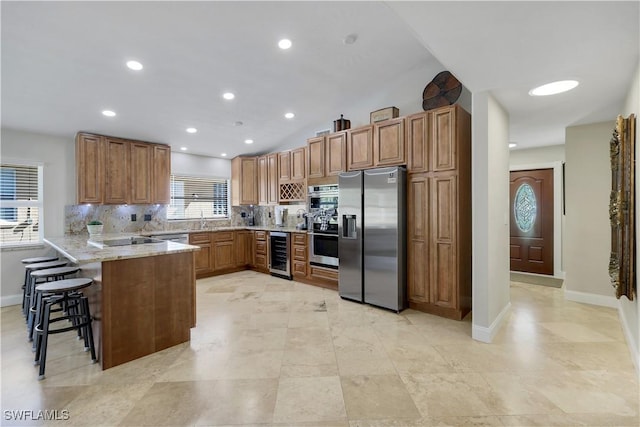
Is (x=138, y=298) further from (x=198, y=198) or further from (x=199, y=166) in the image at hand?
(x=199, y=166)

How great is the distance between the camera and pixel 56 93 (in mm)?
3344

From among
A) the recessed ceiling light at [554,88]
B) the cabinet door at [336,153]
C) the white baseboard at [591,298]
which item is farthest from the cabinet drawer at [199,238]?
the white baseboard at [591,298]

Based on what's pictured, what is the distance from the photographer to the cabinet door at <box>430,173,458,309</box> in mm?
3270

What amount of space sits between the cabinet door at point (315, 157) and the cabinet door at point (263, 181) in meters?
1.40

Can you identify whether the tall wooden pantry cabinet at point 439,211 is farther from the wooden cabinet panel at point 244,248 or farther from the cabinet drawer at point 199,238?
the cabinet drawer at point 199,238

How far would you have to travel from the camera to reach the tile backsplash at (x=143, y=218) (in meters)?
4.58

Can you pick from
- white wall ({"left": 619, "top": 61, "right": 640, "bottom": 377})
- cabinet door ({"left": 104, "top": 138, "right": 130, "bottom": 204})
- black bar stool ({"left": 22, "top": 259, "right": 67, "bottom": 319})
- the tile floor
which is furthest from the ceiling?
the tile floor

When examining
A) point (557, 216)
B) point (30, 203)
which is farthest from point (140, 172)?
point (557, 216)

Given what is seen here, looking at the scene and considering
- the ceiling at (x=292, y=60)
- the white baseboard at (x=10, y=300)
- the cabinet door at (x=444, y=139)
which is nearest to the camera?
the ceiling at (x=292, y=60)

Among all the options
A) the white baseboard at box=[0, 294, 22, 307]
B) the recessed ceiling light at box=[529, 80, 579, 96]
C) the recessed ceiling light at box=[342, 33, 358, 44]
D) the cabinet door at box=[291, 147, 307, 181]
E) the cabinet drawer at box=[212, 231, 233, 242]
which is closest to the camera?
the recessed ceiling light at box=[529, 80, 579, 96]

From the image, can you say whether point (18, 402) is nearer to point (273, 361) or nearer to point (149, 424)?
point (149, 424)

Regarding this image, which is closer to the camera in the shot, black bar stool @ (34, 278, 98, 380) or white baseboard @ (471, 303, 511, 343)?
black bar stool @ (34, 278, 98, 380)

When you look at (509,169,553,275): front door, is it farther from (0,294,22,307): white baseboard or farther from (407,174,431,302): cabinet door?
(0,294,22,307): white baseboard

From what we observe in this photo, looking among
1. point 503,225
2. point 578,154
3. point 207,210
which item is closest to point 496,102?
point 503,225
